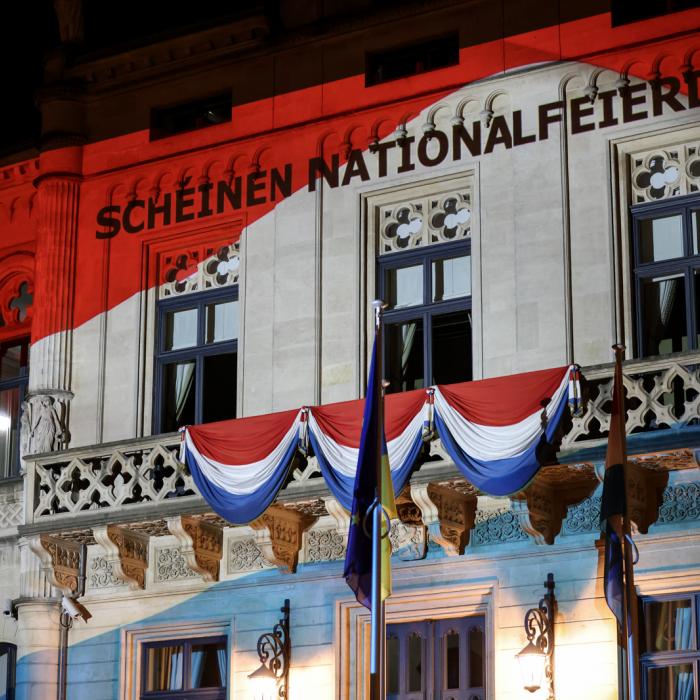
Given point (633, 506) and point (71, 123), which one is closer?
point (633, 506)

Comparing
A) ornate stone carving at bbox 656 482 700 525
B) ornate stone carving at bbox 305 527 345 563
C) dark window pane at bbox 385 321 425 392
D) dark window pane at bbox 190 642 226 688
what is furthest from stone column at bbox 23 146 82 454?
ornate stone carving at bbox 656 482 700 525

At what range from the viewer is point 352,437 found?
21.7 meters

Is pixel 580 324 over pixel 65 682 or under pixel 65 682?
over

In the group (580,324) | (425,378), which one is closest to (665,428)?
(580,324)

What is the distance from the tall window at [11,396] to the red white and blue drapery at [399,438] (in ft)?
18.6

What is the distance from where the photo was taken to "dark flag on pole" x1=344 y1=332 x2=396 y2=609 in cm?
1886

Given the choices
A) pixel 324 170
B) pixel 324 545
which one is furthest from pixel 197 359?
pixel 324 545

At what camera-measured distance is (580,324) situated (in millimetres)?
22484

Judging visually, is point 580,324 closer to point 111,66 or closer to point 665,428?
point 665,428

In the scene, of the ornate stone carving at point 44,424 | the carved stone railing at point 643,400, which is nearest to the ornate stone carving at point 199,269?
the ornate stone carving at point 44,424

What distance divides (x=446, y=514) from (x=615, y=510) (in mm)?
3210

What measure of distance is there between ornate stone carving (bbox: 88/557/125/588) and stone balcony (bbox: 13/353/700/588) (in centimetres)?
2

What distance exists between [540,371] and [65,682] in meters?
8.97

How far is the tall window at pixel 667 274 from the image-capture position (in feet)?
73.1
